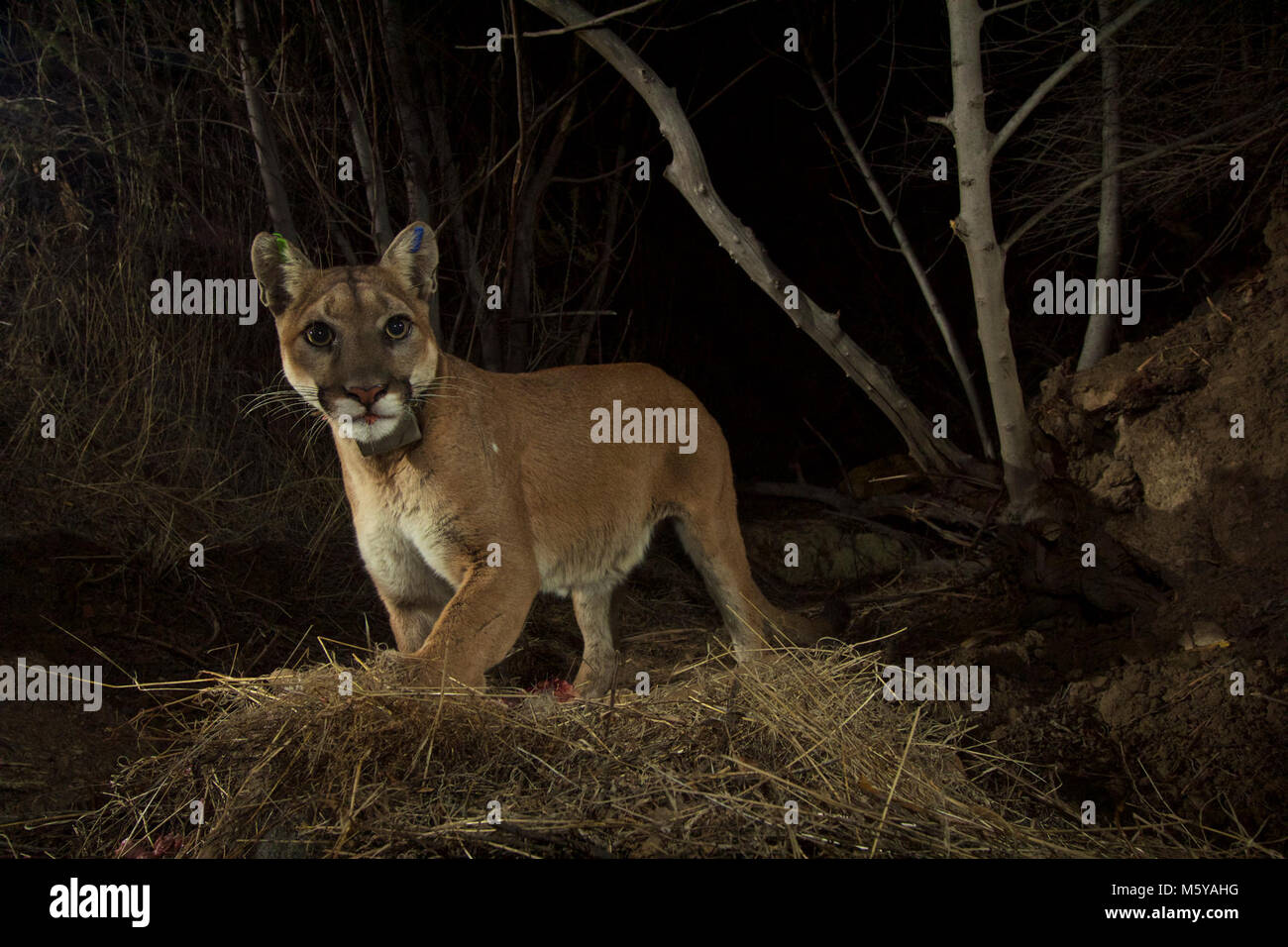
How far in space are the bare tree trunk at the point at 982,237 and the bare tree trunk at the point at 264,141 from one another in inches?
156

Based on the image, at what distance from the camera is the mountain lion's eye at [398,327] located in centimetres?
435

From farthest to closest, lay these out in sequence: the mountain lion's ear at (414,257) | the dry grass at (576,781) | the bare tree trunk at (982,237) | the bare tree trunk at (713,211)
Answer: the bare tree trunk at (713,211) → the bare tree trunk at (982,237) → the mountain lion's ear at (414,257) → the dry grass at (576,781)

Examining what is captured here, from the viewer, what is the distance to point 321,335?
4273mm

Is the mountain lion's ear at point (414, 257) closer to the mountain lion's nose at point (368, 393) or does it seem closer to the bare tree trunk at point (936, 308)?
the mountain lion's nose at point (368, 393)

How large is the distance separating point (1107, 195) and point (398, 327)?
3.94 m

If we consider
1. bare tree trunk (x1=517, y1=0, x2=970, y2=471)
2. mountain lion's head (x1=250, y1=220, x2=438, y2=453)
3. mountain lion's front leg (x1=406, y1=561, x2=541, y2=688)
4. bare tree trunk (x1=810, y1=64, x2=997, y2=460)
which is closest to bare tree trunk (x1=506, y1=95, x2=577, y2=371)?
bare tree trunk (x1=517, y1=0, x2=970, y2=471)

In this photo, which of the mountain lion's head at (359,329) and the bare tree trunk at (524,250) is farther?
the bare tree trunk at (524,250)

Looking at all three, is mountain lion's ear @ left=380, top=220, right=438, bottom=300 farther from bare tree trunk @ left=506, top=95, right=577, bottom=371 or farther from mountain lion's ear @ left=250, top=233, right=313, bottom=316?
bare tree trunk @ left=506, top=95, right=577, bottom=371

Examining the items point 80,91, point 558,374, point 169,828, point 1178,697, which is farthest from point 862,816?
point 80,91

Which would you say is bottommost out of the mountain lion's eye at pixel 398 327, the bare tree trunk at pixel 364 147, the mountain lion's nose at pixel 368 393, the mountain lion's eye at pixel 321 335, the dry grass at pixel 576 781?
the dry grass at pixel 576 781

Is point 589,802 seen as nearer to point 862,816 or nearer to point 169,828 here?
point 862,816

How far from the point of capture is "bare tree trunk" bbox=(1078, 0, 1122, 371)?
545cm

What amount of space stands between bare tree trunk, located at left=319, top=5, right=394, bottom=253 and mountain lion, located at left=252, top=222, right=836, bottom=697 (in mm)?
1795

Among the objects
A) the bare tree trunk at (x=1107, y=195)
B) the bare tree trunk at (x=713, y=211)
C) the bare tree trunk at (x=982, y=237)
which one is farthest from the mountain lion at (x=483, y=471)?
the bare tree trunk at (x=1107, y=195)
